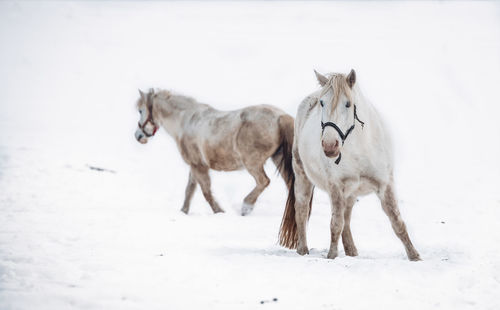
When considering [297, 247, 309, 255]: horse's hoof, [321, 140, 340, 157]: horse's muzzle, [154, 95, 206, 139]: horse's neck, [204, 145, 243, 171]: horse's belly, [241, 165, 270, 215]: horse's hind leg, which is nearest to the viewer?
[321, 140, 340, 157]: horse's muzzle

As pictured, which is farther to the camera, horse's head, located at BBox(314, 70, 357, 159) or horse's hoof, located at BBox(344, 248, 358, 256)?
horse's hoof, located at BBox(344, 248, 358, 256)

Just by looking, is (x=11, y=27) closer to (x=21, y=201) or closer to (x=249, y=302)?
(x=21, y=201)

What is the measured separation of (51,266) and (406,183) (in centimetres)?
1091

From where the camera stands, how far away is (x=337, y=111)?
4.52 metres

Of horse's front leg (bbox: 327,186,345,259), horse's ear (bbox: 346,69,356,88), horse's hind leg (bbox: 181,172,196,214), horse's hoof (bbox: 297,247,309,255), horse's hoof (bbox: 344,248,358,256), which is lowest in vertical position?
horse's hind leg (bbox: 181,172,196,214)

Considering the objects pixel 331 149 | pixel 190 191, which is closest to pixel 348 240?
pixel 331 149

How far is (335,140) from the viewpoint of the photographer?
441cm

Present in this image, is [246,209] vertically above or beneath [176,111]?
beneath

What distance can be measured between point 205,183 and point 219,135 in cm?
99

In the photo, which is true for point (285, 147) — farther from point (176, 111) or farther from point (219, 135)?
point (176, 111)

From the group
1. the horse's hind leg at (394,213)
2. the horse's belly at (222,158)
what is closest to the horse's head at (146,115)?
the horse's belly at (222,158)

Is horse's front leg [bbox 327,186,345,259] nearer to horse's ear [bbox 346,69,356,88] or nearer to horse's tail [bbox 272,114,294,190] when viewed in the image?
horse's ear [bbox 346,69,356,88]

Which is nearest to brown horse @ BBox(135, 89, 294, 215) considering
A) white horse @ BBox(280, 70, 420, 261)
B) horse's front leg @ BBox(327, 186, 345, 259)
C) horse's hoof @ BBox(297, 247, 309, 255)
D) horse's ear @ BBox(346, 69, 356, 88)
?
horse's hoof @ BBox(297, 247, 309, 255)

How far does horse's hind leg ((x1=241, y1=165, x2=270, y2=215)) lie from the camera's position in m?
8.65
